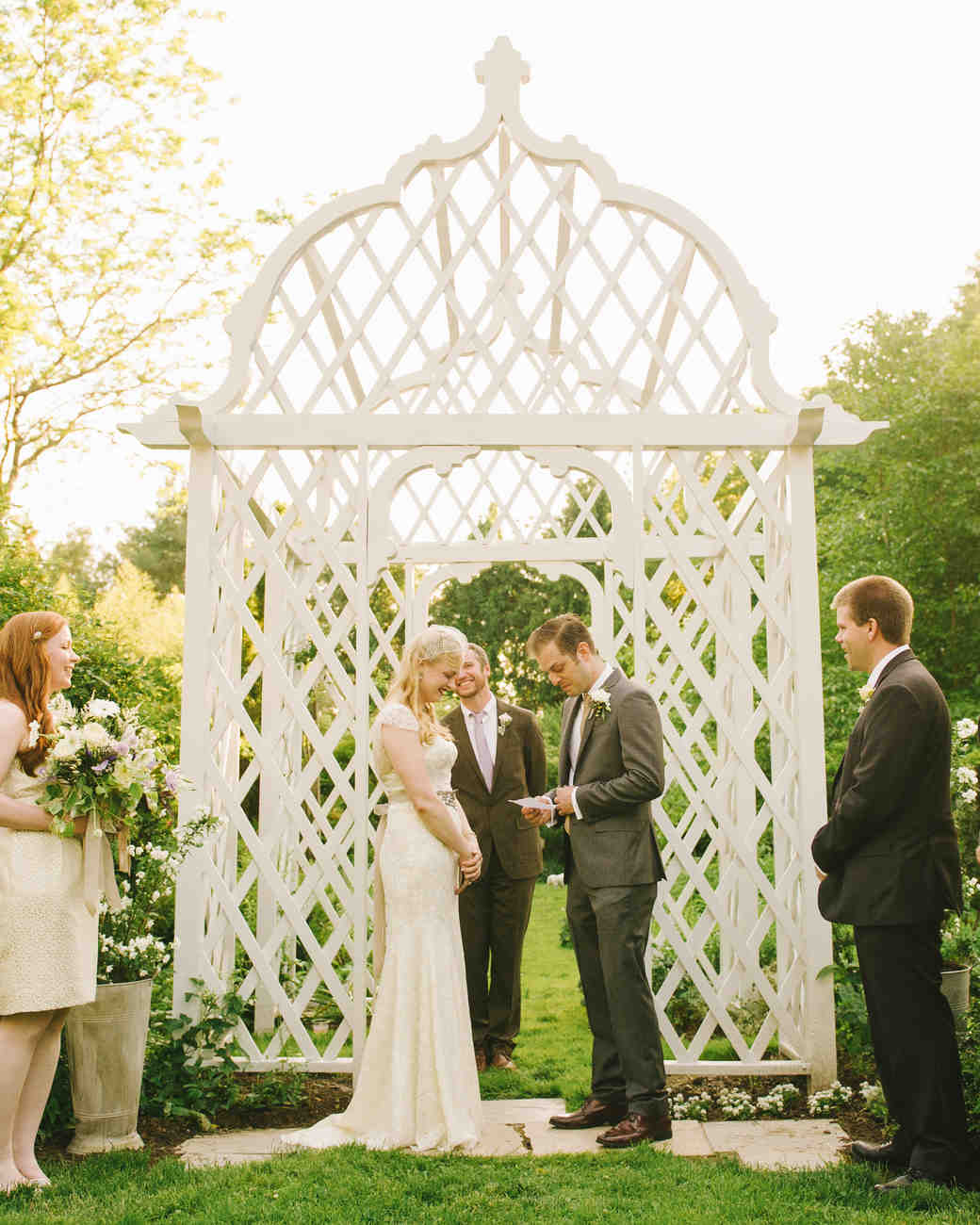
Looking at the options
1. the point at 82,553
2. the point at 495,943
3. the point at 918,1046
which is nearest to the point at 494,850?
the point at 495,943

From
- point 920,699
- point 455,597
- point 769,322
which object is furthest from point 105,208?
point 920,699

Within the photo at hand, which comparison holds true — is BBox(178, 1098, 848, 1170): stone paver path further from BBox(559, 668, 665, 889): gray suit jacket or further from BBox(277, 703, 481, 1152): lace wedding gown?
BBox(559, 668, 665, 889): gray suit jacket

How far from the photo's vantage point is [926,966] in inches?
122

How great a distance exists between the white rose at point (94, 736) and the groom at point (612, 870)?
139 centimetres

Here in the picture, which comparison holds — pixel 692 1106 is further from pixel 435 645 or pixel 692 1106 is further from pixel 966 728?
pixel 435 645

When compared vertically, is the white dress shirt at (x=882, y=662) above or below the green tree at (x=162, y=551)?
below

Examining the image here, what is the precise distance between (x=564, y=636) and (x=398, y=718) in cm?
63

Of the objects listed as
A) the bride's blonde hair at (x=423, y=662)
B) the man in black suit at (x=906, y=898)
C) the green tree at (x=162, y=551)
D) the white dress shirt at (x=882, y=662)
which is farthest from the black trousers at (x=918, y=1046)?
the green tree at (x=162, y=551)

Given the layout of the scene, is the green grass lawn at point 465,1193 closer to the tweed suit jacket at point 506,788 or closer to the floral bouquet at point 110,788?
the floral bouquet at point 110,788

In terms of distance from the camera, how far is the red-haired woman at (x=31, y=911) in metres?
3.17

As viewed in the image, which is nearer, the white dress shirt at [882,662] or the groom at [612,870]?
the white dress shirt at [882,662]

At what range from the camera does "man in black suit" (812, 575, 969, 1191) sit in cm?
304

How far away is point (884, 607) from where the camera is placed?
10.8 ft

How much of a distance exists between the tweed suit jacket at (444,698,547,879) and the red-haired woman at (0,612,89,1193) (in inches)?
82.3
